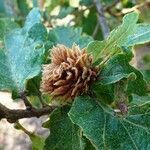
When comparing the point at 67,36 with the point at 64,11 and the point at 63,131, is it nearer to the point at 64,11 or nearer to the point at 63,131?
the point at 63,131

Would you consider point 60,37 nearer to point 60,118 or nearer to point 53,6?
point 60,118

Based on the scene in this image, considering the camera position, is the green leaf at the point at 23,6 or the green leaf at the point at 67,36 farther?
the green leaf at the point at 23,6

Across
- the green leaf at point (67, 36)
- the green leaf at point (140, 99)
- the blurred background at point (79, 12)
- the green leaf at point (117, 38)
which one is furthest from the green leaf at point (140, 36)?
the blurred background at point (79, 12)

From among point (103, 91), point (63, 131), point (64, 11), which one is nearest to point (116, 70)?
point (103, 91)

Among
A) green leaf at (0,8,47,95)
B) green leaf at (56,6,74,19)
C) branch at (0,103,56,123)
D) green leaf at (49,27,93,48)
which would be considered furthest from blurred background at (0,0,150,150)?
branch at (0,103,56,123)

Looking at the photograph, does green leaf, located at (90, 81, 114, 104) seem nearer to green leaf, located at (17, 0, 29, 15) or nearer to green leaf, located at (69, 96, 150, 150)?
green leaf, located at (69, 96, 150, 150)

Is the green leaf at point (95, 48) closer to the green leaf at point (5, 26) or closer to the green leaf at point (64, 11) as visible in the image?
the green leaf at point (5, 26)
